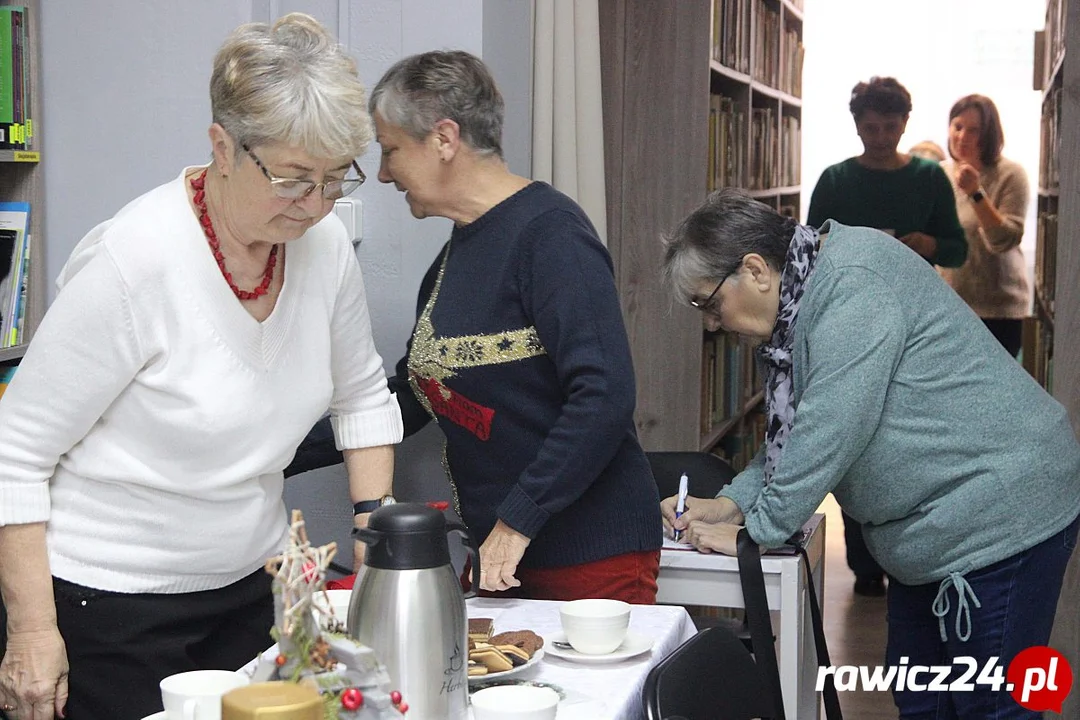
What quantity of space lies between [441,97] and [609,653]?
89 centimetres

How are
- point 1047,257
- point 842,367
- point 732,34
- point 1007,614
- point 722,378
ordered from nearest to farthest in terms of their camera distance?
point 842,367 → point 1007,614 → point 732,34 → point 722,378 → point 1047,257

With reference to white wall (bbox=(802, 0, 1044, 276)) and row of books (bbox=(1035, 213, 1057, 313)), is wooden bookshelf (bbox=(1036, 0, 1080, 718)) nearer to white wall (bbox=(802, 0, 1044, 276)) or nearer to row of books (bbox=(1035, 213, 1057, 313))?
row of books (bbox=(1035, 213, 1057, 313))

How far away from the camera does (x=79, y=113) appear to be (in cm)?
245

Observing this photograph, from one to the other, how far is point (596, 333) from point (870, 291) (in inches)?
20.0

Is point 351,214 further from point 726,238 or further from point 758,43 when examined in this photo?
point 758,43

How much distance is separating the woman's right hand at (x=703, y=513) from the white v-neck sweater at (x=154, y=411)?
1.01m

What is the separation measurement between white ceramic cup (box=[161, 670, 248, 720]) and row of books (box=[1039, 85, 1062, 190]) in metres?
3.27

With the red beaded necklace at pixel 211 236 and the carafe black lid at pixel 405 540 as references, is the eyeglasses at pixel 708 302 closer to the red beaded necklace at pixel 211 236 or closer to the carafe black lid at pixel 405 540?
the red beaded necklace at pixel 211 236

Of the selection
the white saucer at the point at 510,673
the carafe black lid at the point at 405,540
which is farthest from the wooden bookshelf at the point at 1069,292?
the carafe black lid at the point at 405,540

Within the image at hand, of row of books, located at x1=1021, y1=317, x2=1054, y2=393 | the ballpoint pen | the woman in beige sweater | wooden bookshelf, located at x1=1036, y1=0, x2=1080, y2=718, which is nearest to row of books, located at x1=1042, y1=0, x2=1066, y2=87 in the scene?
the woman in beige sweater

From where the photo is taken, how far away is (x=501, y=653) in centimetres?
142

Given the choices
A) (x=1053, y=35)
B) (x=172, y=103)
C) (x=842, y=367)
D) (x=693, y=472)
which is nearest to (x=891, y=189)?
(x=1053, y=35)

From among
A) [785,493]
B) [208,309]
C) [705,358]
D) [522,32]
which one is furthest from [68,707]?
[705,358]

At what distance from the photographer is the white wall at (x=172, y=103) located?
238cm
